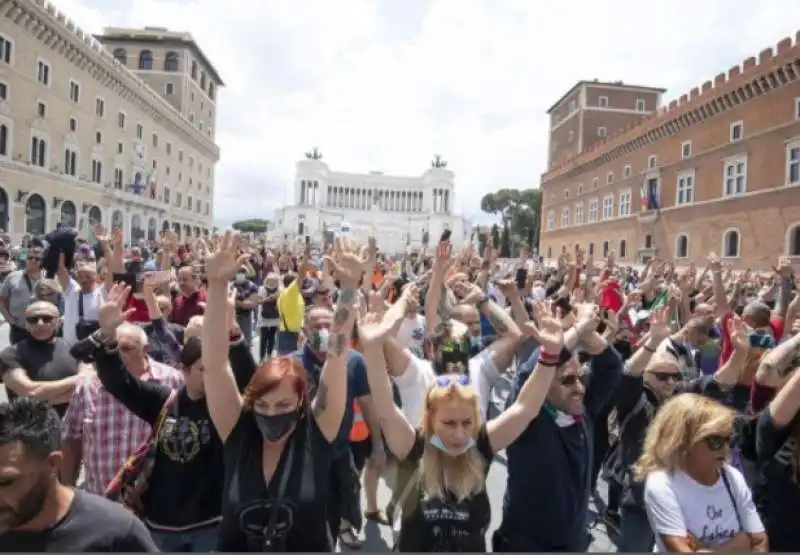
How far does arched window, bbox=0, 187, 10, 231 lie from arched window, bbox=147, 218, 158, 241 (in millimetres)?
18990

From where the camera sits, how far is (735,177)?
3153 centimetres

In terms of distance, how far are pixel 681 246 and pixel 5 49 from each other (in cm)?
3780

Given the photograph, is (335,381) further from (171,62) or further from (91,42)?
(171,62)

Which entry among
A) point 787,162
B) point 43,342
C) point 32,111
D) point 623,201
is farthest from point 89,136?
point 43,342

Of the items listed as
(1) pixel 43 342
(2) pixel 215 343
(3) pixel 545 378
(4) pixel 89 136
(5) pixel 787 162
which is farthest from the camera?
(4) pixel 89 136

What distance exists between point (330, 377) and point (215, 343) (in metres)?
0.50

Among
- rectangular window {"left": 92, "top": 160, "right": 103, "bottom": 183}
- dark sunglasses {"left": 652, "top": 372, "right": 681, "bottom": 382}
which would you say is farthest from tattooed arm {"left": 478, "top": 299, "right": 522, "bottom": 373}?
rectangular window {"left": 92, "top": 160, "right": 103, "bottom": 183}

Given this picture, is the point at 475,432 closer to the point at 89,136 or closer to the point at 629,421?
the point at 629,421

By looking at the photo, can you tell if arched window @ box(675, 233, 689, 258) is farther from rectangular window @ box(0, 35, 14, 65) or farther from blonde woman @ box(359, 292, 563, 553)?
rectangular window @ box(0, 35, 14, 65)

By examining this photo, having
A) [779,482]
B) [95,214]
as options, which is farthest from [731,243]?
[95,214]

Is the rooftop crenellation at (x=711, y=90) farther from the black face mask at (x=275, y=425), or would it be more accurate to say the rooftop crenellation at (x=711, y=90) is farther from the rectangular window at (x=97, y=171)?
the rectangular window at (x=97, y=171)

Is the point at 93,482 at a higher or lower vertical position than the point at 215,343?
lower

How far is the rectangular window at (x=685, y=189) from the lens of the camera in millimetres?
35500

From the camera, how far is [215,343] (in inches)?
104
